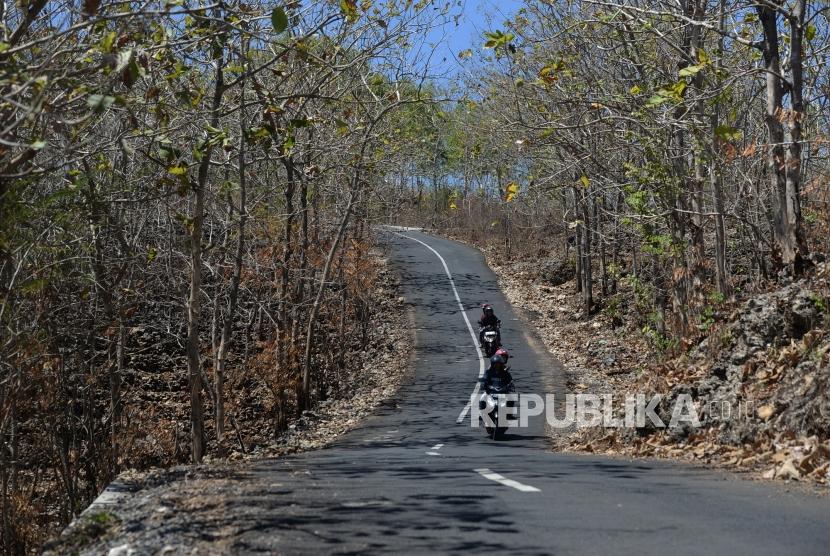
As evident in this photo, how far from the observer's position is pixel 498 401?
18109 mm

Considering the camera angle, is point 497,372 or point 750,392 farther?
point 497,372

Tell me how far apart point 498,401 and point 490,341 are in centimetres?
1169

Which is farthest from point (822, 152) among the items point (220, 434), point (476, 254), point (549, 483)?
point (476, 254)

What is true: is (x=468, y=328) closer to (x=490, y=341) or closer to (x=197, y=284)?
(x=490, y=341)

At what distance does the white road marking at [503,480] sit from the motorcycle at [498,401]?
701cm

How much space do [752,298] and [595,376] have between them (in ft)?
45.6

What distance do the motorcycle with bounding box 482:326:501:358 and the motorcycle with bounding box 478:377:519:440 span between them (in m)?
10.6

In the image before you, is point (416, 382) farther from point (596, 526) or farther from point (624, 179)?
point (596, 526)

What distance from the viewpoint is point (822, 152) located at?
27375 mm

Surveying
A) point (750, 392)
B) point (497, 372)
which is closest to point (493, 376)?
point (497, 372)

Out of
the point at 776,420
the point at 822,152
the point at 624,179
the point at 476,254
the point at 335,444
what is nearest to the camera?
the point at 776,420

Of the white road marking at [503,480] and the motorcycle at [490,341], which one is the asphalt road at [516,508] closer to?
the white road marking at [503,480]

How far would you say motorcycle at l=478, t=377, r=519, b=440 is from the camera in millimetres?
18078

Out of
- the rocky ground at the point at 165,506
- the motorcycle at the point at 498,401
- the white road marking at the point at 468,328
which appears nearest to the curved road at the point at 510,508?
the rocky ground at the point at 165,506
